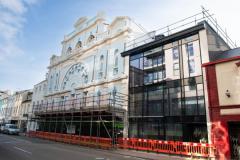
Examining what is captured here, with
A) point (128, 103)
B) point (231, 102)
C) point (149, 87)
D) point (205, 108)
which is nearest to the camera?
point (231, 102)

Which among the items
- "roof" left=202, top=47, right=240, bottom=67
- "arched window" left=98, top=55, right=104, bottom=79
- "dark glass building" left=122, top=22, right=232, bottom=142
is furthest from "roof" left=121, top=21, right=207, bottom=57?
"arched window" left=98, top=55, right=104, bottom=79

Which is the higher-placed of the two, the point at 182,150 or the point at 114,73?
the point at 114,73

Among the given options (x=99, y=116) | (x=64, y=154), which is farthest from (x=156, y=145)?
(x=99, y=116)

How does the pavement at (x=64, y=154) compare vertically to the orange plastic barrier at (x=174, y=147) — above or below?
below

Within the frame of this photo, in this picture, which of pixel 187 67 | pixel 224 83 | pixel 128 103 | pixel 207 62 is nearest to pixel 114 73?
pixel 128 103

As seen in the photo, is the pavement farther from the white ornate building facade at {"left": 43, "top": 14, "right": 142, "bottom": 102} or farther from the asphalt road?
the white ornate building facade at {"left": 43, "top": 14, "right": 142, "bottom": 102}

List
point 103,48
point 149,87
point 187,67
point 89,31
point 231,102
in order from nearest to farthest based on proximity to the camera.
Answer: point 231,102 → point 187,67 → point 149,87 → point 103,48 → point 89,31

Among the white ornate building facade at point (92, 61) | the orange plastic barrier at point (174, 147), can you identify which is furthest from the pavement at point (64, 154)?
the white ornate building facade at point (92, 61)

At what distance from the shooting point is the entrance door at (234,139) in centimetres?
1239

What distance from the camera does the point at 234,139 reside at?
12.7 m

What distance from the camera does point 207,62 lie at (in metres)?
15.0

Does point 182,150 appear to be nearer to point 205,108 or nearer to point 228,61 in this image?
point 205,108

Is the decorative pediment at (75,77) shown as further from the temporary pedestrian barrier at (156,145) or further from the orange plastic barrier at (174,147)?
the orange plastic barrier at (174,147)

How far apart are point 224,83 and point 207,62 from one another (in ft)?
7.14
